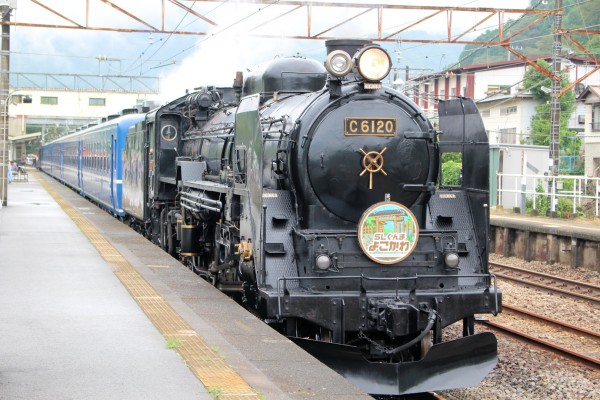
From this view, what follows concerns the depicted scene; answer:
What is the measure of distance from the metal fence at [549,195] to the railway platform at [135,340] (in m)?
13.1

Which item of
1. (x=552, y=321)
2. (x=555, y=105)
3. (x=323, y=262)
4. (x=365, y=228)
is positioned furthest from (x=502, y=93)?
(x=323, y=262)

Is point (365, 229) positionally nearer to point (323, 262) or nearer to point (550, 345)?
point (323, 262)

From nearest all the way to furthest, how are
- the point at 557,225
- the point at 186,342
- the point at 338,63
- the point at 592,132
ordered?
the point at 186,342 → the point at 338,63 → the point at 557,225 → the point at 592,132

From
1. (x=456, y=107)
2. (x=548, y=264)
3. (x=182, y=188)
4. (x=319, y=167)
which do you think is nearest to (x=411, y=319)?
(x=319, y=167)

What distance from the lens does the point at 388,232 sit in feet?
25.2

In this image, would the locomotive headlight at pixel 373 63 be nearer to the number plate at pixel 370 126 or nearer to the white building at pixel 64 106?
the number plate at pixel 370 126

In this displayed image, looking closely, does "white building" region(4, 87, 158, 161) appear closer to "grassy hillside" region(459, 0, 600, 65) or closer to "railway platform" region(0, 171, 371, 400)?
"grassy hillside" region(459, 0, 600, 65)

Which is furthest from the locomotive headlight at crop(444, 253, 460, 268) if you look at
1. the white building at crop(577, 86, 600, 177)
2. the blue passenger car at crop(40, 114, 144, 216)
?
the white building at crop(577, 86, 600, 177)

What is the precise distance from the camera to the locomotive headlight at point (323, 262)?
7500 mm

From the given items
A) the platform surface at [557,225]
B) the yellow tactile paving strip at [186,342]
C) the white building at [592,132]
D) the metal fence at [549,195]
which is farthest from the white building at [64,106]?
the yellow tactile paving strip at [186,342]

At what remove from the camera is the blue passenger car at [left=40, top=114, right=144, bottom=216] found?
19.5 metres

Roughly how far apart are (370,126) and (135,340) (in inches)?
121

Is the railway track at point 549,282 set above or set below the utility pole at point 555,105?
below

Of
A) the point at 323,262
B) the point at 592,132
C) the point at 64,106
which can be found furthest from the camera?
the point at 64,106
